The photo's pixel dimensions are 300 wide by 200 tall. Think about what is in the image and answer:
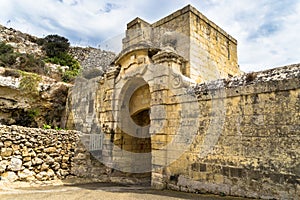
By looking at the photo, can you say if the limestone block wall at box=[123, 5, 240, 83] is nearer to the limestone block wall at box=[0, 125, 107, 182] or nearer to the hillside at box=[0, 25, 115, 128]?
the hillside at box=[0, 25, 115, 128]

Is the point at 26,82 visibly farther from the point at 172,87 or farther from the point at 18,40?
the point at 18,40

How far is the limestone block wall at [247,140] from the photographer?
3.40 meters

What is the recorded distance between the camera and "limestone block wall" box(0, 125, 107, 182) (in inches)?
204

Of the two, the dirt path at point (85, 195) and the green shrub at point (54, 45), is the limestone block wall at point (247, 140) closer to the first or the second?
the dirt path at point (85, 195)

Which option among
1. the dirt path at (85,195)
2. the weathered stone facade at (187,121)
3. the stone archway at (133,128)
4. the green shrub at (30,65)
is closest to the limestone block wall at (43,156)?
the weathered stone facade at (187,121)

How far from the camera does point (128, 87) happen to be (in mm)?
7082

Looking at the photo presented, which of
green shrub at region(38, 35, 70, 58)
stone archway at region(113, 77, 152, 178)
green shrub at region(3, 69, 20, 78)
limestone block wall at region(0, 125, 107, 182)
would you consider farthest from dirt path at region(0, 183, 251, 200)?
green shrub at region(38, 35, 70, 58)

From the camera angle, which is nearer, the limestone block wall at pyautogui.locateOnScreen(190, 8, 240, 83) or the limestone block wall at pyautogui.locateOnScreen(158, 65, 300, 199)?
the limestone block wall at pyautogui.locateOnScreen(158, 65, 300, 199)

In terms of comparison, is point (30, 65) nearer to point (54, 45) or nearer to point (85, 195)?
point (54, 45)

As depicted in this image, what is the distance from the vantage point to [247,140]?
3830mm

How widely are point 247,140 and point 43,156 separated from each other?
5.07 m

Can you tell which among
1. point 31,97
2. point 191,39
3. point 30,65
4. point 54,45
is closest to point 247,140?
point 191,39

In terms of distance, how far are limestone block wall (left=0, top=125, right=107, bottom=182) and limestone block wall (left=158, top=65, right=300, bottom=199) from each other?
10.4 feet

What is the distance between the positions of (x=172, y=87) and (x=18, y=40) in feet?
62.7
